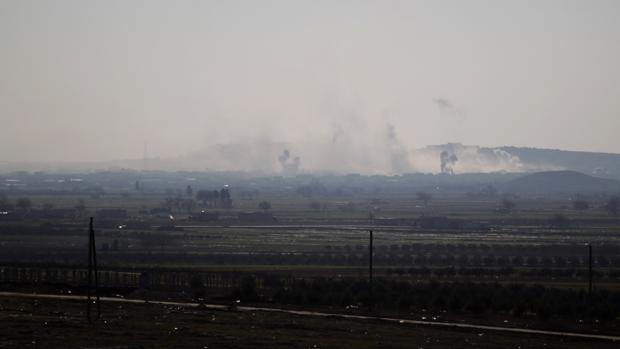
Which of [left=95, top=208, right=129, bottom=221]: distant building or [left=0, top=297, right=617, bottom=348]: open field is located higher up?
[left=95, top=208, right=129, bottom=221]: distant building

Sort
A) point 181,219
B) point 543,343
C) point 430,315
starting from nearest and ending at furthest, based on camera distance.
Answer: point 543,343
point 430,315
point 181,219

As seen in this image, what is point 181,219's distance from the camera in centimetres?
13325

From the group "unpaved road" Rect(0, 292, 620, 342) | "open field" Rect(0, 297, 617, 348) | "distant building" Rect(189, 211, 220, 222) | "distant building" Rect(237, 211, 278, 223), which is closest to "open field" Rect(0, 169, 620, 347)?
"distant building" Rect(237, 211, 278, 223)

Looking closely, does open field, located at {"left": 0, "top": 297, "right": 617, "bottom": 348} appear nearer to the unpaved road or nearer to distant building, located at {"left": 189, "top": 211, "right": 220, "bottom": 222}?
the unpaved road

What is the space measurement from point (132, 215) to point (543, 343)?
340 feet

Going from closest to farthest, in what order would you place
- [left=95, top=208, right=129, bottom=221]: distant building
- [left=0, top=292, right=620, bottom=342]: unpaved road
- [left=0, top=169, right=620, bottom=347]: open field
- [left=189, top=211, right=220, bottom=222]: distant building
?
[left=0, top=292, right=620, bottom=342]: unpaved road, [left=0, top=169, right=620, bottom=347]: open field, [left=95, top=208, right=129, bottom=221]: distant building, [left=189, top=211, right=220, bottom=222]: distant building

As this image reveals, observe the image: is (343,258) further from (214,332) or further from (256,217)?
(256,217)

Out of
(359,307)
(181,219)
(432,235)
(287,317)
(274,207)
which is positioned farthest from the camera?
(274,207)

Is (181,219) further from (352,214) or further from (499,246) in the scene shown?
(499,246)

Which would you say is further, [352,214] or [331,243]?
[352,214]

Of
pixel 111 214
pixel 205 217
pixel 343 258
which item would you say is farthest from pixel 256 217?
pixel 343 258

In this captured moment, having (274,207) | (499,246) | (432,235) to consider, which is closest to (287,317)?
(499,246)

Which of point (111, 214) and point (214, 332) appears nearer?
point (214, 332)

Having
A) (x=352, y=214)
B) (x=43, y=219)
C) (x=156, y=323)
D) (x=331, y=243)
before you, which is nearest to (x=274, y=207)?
(x=352, y=214)
